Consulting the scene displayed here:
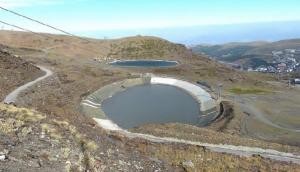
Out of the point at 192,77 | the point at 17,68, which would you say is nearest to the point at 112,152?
the point at 17,68

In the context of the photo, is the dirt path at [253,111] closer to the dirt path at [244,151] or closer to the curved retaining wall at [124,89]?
the curved retaining wall at [124,89]

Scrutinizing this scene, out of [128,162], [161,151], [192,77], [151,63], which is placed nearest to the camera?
[128,162]

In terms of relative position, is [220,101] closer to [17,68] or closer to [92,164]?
[17,68]

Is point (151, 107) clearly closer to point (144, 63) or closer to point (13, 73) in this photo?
point (13, 73)

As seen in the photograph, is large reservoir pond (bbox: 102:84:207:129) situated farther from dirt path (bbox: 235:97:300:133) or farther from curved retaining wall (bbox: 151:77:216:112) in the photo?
dirt path (bbox: 235:97:300:133)

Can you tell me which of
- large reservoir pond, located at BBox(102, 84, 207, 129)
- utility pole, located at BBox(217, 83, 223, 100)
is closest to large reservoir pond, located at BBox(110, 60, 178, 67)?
utility pole, located at BBox(217, 83, 223, 100)
